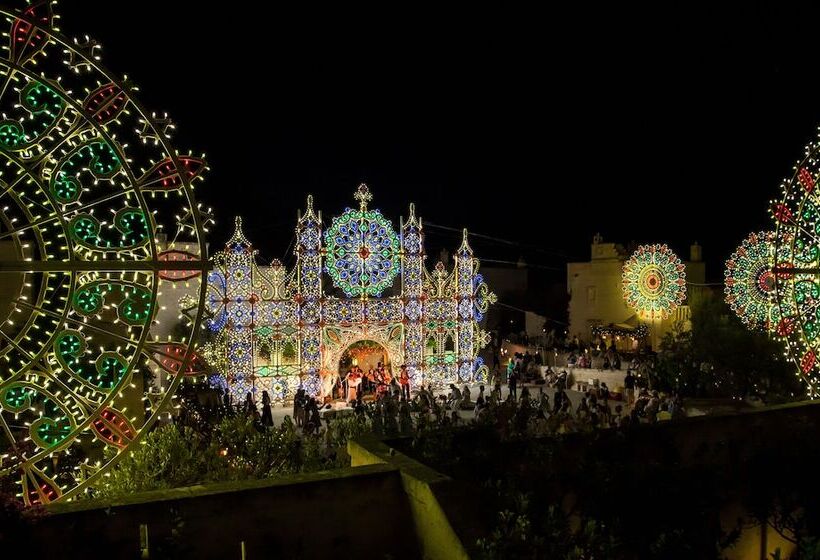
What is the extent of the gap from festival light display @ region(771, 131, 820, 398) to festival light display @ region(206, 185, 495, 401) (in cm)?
1201

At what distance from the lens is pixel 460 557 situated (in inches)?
192

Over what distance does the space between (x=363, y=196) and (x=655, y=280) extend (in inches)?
449

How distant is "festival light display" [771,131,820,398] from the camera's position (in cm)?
871

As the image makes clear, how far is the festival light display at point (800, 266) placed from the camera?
871 cm

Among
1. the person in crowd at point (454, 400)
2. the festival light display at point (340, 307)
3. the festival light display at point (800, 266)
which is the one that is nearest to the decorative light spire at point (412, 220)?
the festival light display at point (340, 307)

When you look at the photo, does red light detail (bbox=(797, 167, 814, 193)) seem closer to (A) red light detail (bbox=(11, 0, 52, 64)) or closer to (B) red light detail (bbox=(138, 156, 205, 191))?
(B) red light detail (bbox=(138, 156, 205, 191))

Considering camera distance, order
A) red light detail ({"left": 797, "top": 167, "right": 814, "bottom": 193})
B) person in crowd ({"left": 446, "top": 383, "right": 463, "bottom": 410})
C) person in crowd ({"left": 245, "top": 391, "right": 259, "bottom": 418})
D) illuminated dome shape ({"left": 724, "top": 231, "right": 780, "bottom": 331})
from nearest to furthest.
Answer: red light detail ({"left": 797, "top": 167, "right": 814, "bottom": 193})
person in crowd ({"left": 245, "top": 391, "right": 259, "bottom": 418})
person in crowd ({"left": 446, "top": 383, "right": 463, "bottom": 410})
illuminated dome shape ({"left": 724, "top": 231, "right": 780, "bottom": 331})

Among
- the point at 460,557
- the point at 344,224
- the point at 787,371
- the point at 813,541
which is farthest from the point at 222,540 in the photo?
the point at 344,224

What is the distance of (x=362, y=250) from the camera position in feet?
63.6

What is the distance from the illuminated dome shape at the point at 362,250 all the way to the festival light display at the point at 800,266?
1190 centimetres

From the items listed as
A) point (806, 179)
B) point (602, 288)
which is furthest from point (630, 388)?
point (602, 288)

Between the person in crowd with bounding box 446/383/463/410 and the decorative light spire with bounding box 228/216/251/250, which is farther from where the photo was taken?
the decorative light spire with bounding box 228/216/251/250

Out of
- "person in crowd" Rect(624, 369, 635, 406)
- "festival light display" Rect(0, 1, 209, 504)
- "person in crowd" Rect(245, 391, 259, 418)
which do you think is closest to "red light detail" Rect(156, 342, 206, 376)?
"festival light display" Rect(0, 1, 209, 504)

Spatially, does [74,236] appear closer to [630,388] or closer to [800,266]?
[800,266]
